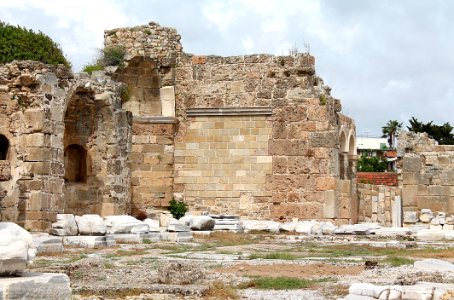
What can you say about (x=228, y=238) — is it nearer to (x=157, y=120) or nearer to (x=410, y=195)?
(x=157, y=120)

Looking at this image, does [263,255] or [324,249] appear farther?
[324,249]

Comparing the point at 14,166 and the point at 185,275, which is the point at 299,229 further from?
the point at 185,275

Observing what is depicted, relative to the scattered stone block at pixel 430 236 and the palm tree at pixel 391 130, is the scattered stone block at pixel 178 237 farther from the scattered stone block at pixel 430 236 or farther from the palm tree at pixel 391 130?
the palm tree at pixel 391 130

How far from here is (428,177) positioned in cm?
2325

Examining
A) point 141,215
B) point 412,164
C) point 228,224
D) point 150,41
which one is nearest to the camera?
point 228,224

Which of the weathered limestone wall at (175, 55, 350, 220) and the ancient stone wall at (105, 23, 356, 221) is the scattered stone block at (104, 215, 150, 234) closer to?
the ancient stone wall at (105, 23, 356, 221)

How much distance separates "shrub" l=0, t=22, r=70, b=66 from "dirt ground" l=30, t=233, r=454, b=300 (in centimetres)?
602

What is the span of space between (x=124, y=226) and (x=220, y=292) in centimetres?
832

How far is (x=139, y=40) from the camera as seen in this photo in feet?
73.7

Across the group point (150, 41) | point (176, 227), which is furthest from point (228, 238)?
point (150, 41)

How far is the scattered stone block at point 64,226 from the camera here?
582 inches

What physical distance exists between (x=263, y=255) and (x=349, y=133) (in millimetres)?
12616

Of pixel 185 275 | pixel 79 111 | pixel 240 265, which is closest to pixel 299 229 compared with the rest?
pixel 79 111

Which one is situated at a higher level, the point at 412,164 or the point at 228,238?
the point at 412,164
